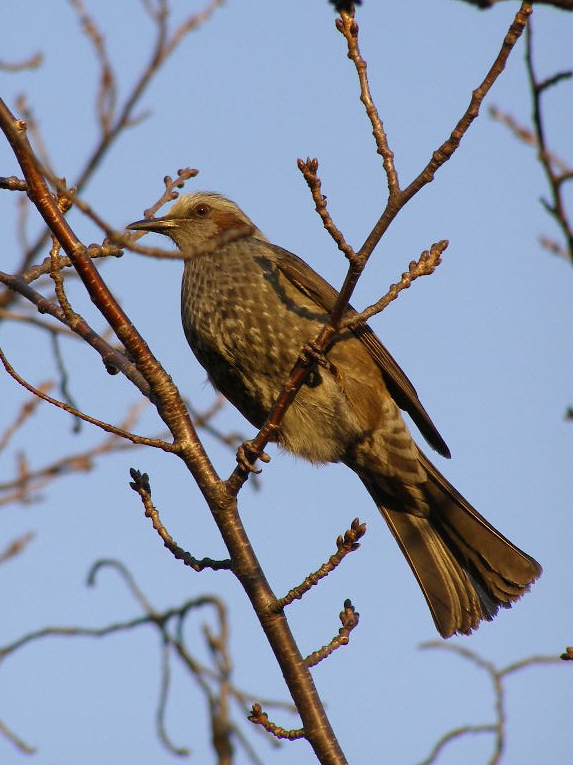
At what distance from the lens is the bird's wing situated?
499cm

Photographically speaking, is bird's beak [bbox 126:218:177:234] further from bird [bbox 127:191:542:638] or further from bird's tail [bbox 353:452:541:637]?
bird's tail [bbox 353:452:541:637]

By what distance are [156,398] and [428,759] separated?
1.55 metres

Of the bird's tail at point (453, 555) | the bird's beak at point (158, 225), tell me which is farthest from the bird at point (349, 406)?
the bird's beak at point (158, 225)

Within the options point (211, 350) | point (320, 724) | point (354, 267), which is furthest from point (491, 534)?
point (354, 267)

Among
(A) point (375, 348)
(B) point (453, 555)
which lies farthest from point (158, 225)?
(B) point (453, 555)

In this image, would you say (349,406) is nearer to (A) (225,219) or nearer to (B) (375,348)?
(B) (375,348)

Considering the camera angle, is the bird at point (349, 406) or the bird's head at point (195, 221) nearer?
the bird at point (349, 406)

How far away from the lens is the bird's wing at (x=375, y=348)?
4.99m

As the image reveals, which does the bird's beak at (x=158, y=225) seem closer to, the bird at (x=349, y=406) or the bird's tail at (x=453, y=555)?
the bird at (x=349, y=406)

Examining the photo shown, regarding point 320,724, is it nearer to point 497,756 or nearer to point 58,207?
point 497,756

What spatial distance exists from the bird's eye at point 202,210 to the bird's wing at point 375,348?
95cm

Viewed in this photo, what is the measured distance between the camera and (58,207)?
3502 mm

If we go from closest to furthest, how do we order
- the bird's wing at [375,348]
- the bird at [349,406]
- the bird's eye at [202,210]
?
1. the bird at [349,406]
2. the bird's wing at [375,348]
3. the bird's eye at [202,210]

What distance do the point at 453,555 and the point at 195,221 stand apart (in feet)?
7.92
